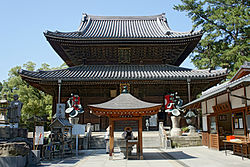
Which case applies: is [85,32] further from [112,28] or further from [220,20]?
[220,20]

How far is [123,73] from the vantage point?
19.8 metres

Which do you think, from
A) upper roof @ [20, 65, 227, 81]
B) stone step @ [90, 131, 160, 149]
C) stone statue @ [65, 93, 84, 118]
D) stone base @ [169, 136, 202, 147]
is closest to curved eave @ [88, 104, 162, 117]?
stone base @ [169, 136, 202, 147]

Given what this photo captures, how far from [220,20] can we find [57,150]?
25.8 meters

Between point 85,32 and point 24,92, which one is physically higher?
point 85,32

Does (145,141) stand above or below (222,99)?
below

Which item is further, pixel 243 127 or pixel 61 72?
pixel 61 72

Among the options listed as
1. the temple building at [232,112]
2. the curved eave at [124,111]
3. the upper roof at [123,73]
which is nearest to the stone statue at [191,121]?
the temple building at [232,112]

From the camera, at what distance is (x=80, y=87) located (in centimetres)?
2123

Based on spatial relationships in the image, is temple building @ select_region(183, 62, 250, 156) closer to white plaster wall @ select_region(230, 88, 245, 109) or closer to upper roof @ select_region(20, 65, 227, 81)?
white plaster wall @ select_region(230, 88, 245, 109)

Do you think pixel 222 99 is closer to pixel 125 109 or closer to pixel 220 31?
pixel 125 109

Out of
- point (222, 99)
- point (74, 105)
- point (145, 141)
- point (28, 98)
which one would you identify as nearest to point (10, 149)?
point (145, 141)

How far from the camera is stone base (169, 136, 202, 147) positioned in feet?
52.7

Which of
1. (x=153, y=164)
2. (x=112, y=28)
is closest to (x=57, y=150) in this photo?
(x=153, y=164)

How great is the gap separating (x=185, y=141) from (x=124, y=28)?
1522 cm
